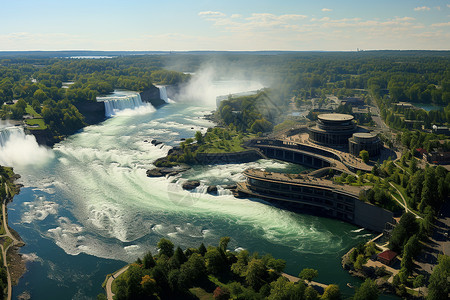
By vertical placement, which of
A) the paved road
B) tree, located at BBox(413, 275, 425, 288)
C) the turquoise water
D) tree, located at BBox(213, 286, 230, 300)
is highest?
tree, located at BBox(413, 275, 425, 288)

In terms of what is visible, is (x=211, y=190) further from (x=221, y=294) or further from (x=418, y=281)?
(x=418, y=281)

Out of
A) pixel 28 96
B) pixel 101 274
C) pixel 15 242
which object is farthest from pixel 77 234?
pixel 28 96

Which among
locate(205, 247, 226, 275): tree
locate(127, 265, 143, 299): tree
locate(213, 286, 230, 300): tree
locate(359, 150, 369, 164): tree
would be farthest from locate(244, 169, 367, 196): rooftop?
locate(127, 265, 143, 299): tree

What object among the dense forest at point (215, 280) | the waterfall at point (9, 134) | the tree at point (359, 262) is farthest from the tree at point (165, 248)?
the waterfall at point (9, 134)

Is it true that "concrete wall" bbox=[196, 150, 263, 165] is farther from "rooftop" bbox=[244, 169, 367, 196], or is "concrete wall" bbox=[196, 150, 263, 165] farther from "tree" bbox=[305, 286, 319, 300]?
"tree" bbox=[305, 286, 319, 300]

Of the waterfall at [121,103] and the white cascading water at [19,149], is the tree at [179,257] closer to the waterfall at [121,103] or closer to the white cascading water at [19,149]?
the white cascading water at [19,149]

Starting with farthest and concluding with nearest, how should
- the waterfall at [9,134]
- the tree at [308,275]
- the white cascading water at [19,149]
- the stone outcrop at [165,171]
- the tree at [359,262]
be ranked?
the waterfall at [9,134] < the white cascading water at [19,149] < the stone outcrop at [165,171] < the tree at [359,262] < the tree at [308,275]

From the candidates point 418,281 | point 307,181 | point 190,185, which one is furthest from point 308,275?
point 190,185
